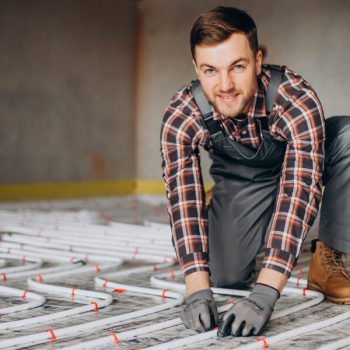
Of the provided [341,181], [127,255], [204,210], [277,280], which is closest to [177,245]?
[204,210]

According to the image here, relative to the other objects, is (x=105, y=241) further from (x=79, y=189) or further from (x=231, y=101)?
(x=79, y=189)

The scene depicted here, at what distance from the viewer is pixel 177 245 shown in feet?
7.06

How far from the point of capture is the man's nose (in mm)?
2002

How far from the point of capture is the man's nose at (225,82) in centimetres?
200

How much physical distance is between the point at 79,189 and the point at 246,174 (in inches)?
255

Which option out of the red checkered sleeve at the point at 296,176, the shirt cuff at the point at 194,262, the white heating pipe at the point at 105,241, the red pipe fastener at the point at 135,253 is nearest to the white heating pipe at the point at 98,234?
the white heating pipe at the point at 105,241

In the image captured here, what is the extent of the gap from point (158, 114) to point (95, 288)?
691 centimetres

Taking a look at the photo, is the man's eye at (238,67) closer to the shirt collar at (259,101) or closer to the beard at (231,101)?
the beard at (231,101)

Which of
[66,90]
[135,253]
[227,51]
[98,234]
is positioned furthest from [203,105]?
[66,90]

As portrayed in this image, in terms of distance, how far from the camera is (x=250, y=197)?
2.73m

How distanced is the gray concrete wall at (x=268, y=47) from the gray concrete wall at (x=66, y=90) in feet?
1.03

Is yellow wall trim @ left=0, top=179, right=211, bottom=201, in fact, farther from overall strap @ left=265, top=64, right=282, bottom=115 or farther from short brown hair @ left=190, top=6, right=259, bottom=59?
short brown hair @ left=190, top=6, right=259, bottom=59

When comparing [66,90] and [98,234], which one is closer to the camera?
[98,234]

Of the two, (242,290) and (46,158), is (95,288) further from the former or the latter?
(46,158)
